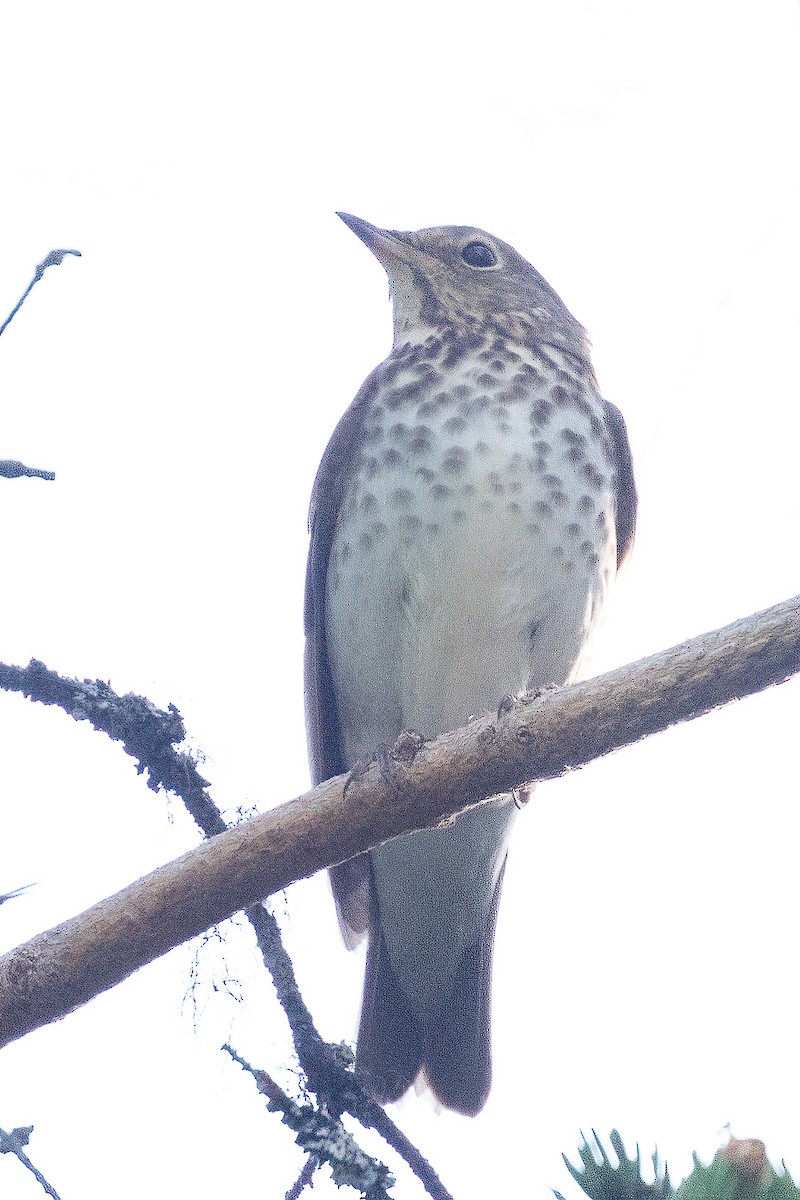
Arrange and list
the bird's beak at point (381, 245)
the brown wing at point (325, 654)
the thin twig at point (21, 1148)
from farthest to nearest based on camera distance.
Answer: the bird's beak at point (381, 245) < the brown wing at point (325, 654) < the thin twig at point (21, 1148)

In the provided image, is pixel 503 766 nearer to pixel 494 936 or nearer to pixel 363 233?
pixel 494 936

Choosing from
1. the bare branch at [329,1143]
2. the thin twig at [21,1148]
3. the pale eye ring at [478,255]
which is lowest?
the thin twig at [21,1148]

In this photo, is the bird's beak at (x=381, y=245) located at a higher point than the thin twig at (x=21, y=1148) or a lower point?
higher

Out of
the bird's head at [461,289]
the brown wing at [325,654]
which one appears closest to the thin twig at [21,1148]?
the brown wing at [325,654]

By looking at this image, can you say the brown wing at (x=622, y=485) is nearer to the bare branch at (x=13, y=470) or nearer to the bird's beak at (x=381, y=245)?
the bird's beak at (x=381, y=245)

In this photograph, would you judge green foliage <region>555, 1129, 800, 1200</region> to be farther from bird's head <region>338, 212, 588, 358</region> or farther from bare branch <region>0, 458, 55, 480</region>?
bird's head <region>338, 212, 588, 358</region>

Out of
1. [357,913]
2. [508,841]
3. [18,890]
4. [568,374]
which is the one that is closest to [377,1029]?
[357,913]

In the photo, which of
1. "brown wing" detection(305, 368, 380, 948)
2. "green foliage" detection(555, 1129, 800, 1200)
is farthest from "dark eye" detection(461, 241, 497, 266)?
"green foliage" detection(555, 1129, 800, 1200)
